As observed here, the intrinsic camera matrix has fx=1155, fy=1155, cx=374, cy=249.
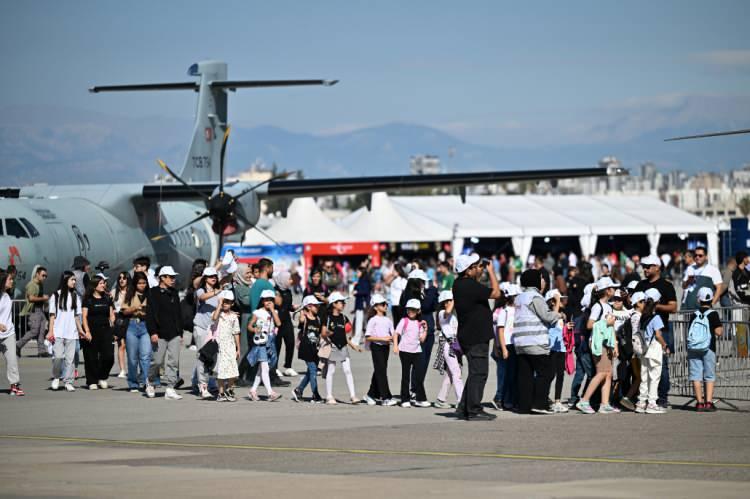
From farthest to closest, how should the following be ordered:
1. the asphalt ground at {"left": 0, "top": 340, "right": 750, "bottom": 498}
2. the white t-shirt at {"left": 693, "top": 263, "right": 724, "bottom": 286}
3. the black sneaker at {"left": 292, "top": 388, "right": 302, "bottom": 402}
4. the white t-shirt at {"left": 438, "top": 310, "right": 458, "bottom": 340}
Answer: the white t-shirt at {"left": 693, "top": 263, "right": 724, "bottom": 286}
the black sneaker at {"left": 292, "top": 388, "right": 302, "bottom": 402}
the white t-shirt at {"left": 438, "top": 310, "right": 458, "bottom": 340}
the asphalt ground at {"left": 0, "top": 340, "right": 750, "bottom": 498}

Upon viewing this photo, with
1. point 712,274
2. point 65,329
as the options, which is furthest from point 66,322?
point 712,274

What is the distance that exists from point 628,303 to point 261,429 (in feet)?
15.5

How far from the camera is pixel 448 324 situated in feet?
44.3

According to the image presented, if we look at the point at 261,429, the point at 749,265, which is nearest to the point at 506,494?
the point at 261,429

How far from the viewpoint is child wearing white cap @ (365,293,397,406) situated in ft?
44.7

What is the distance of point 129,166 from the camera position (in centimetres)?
4225

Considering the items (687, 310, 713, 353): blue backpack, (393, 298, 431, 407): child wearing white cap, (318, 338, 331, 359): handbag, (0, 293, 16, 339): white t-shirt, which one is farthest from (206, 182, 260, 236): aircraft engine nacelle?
(687, 310, 713, 353): blue backpack

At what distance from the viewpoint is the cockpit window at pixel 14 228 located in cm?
2227

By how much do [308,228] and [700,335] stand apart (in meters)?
39.9

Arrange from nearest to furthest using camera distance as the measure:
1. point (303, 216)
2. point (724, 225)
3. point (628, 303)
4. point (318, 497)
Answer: point (318, 497), point (628, 303), point (303, 216), point (724, 225)

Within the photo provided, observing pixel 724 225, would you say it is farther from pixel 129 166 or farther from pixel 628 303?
pixel 628 303

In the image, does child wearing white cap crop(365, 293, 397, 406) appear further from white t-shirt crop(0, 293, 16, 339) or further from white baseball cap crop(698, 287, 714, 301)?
white t-shirt crop(0, 293, 16, 339)

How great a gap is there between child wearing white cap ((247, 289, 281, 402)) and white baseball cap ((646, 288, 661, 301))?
4.55 meters

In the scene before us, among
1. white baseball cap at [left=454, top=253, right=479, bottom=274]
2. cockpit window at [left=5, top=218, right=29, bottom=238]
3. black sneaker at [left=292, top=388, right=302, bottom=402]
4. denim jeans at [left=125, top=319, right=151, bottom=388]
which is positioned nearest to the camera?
white baseball cap at [left=454, top=253, right=479, bottom=274]
